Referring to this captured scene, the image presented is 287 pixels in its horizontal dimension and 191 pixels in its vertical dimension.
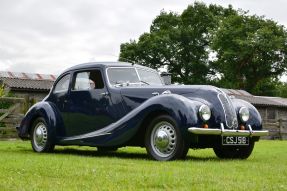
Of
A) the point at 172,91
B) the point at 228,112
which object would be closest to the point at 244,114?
the point at 228,112

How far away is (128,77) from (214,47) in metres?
45.7

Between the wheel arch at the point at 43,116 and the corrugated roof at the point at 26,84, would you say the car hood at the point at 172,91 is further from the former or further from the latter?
the corrugated roof at the point at 26,84

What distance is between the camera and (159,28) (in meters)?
61.0

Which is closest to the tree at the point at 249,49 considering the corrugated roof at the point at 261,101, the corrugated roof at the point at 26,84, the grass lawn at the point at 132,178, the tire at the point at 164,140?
the corrugated roof at the point at 261,101

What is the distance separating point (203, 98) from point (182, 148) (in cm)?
105

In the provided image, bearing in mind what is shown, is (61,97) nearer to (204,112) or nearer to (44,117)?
(44,117)

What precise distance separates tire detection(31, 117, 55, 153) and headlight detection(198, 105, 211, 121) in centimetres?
364

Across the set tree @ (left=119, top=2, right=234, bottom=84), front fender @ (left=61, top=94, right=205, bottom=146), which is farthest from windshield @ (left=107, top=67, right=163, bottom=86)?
tree @ (left=119, top=2, right=234, bottom=84)

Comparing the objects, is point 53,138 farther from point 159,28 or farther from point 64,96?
point 159,28

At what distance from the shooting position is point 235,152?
9922mm

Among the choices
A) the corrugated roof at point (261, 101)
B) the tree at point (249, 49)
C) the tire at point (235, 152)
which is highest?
the tree at point (249, 49)

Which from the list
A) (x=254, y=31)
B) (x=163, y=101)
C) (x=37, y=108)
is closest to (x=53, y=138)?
(x=37, y=108)

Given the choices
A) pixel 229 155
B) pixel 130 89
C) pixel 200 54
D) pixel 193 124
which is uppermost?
pixel 200 54

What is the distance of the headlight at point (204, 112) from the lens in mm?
8352
